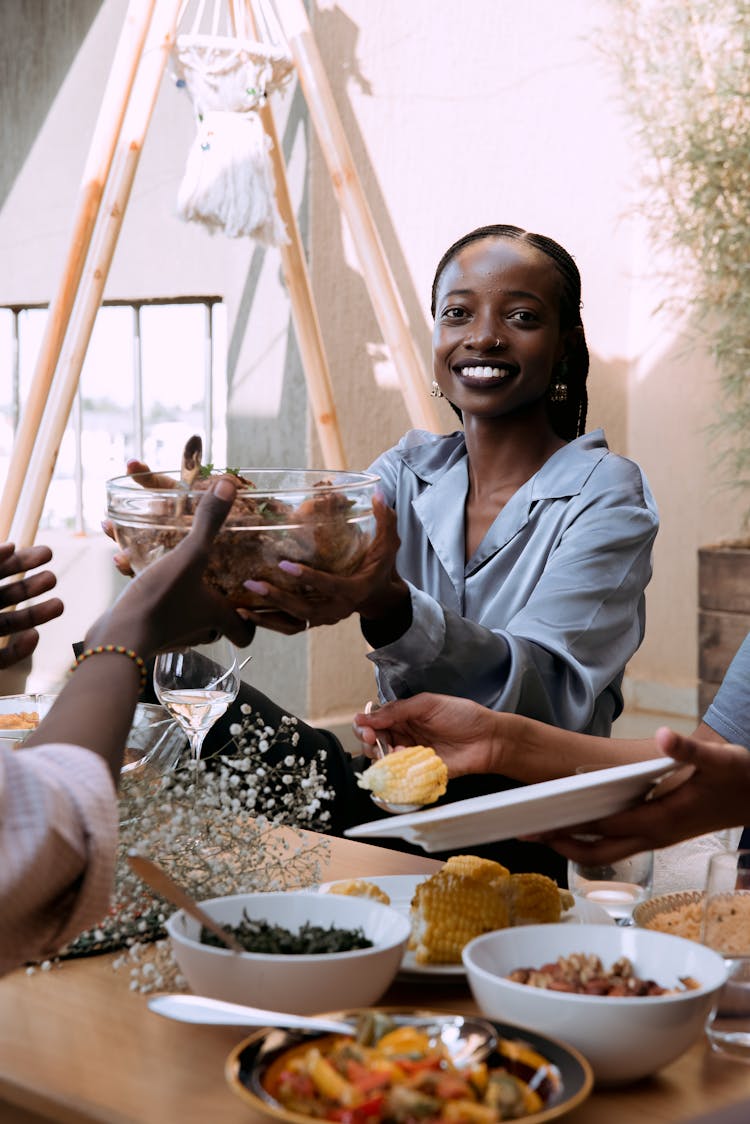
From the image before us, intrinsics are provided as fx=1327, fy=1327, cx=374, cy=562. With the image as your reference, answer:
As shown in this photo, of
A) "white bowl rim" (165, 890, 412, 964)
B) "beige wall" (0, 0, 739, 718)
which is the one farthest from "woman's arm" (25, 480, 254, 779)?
"beige wall" (0, 0, 739, 718)

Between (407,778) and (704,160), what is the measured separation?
388 centimetres

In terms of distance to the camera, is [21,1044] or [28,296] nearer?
[21,1044]

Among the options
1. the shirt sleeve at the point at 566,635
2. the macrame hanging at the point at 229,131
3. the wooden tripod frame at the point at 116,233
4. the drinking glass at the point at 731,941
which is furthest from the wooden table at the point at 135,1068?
the macrame hanging at the point at 229,131

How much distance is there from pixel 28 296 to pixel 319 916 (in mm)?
4148

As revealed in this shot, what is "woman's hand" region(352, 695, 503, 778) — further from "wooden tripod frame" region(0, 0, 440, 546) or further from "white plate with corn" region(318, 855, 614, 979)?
"wooden tripod frame" region(0, 0, 440, 546)

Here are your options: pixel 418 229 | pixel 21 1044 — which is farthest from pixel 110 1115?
pixel 418 229

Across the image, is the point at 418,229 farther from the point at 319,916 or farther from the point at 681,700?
the point at 319,916

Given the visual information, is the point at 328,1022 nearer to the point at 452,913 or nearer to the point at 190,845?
the point at 452,913

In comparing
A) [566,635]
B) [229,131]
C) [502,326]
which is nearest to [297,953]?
[566,635]

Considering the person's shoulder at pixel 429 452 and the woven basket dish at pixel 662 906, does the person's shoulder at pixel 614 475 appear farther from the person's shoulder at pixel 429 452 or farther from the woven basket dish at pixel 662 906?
the woven basket dish at pixel 662 906

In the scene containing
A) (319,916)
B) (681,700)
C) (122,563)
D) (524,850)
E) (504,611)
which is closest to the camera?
(319,916)

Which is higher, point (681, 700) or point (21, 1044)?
point (21, 1044)

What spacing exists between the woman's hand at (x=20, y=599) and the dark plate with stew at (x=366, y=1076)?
0.59 meters

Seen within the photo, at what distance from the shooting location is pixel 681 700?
5254mm
